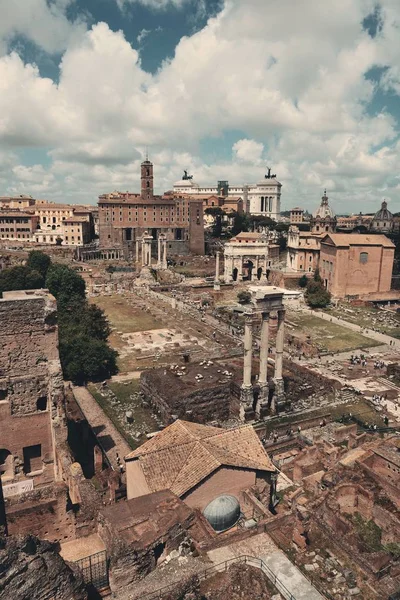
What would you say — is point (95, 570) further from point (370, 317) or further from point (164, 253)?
point (164, 253)

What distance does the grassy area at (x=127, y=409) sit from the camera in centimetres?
2856

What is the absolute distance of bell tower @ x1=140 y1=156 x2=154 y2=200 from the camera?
12206 cm

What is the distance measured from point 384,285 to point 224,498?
68367 mm

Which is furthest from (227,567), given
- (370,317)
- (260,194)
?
(260,194)

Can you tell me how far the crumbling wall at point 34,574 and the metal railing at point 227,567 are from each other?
→ 1765mm

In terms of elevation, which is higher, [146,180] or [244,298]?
[146,180]

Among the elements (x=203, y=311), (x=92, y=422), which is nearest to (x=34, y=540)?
(x=92, y=422)

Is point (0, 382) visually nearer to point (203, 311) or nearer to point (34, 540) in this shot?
point (34, 540)

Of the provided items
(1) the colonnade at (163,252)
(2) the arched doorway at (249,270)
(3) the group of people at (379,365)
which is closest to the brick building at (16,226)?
(1) the colonnade at (163,252)

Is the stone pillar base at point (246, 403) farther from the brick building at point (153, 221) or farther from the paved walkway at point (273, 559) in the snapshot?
the brick building at point (153, 221)

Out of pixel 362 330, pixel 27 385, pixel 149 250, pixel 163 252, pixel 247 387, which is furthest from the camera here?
pixel 163 252

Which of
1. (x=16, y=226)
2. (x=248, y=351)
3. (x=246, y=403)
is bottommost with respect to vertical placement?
(x=246, y=403)

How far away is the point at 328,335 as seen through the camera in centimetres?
5253

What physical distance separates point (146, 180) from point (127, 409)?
10010 cm
